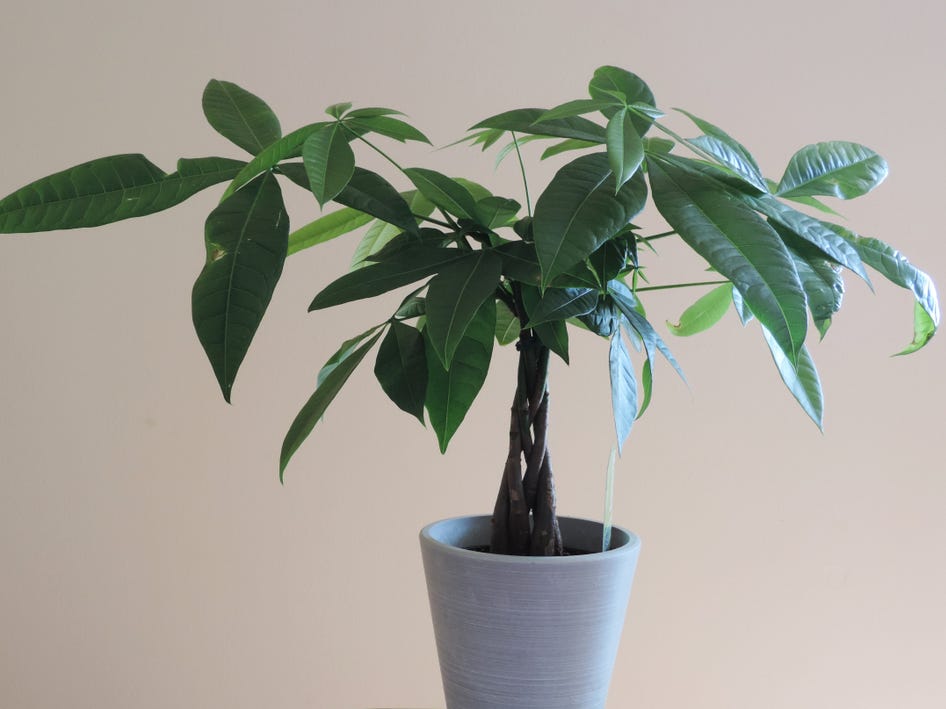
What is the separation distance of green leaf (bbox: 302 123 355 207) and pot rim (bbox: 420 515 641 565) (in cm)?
30

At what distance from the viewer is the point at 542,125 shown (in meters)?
0.65

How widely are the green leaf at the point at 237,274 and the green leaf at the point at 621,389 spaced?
0.85 ft

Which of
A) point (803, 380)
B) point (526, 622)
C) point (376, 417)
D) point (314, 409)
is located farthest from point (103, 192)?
point (376, 417)

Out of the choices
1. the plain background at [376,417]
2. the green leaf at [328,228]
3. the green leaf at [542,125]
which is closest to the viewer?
the green leaf at [542,125]

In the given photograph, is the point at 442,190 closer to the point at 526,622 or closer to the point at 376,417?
the point at 526,622

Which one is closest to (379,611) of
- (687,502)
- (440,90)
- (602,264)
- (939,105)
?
(687,502)

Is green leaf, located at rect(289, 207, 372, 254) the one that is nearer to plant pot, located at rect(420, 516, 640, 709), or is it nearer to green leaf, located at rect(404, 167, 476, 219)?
green leaf, located at rect(404, 167, 476, 219)

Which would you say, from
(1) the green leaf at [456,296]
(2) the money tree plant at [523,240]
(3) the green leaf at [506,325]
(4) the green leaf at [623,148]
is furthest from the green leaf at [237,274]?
(3) the green leaf at [506,325]

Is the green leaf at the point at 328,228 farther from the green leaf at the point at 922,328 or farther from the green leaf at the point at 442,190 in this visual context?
the green leaf at the point at 922,328

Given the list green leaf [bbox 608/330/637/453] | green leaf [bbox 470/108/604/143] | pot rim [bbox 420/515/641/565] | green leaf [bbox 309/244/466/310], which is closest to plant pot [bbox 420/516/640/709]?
pot rim [bbox 420/515/641/565]

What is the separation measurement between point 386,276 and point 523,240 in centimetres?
11

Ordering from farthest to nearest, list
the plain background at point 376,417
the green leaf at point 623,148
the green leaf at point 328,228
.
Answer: the plain background at point 376,417, the green leaf at point 328,228, the green leaf at point 623,148

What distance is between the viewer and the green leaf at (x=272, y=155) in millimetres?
580

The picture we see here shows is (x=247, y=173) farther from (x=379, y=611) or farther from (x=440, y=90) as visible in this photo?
(x=379, y=611)
